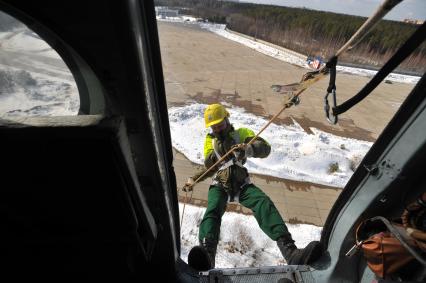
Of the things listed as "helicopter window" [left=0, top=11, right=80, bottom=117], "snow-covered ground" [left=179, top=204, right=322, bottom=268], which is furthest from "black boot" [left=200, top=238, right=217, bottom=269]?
"helicopter window" [left=0, top=11, right=80, bottom=117]

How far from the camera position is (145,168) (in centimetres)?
131

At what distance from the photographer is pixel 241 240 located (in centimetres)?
346

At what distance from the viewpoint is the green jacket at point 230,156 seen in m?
3.36

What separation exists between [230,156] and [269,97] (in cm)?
675

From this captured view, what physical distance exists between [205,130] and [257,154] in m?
3.07

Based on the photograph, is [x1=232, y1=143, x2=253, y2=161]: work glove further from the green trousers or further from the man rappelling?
the green trousers

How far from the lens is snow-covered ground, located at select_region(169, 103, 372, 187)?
5223 mm

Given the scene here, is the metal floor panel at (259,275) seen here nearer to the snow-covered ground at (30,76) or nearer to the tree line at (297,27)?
the snow-covered ground at (30,76)

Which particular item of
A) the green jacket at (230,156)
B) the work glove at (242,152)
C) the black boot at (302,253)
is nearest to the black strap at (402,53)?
the black boot at (302,253)

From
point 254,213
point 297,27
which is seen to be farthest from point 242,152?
point 297,27

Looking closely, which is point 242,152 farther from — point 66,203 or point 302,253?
point 66,203

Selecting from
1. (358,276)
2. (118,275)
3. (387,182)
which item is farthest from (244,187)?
(118,275)

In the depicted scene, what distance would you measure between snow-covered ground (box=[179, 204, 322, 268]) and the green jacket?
667mm

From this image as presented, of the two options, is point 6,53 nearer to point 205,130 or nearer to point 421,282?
point 421,282
